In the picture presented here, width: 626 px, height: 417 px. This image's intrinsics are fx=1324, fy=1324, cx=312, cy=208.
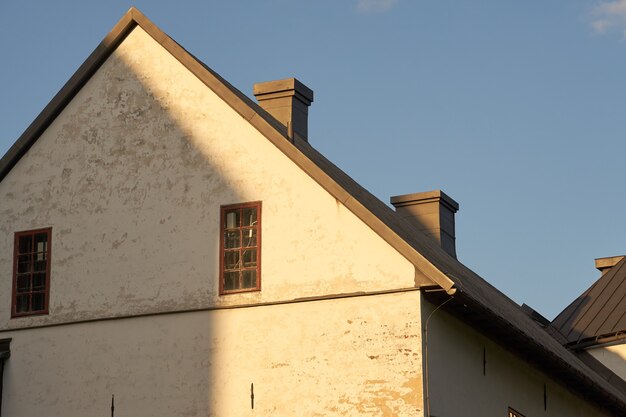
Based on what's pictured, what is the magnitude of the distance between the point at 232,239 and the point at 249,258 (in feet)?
1.57

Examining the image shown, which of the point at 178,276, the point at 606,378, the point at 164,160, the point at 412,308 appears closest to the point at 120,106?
the point at 164,160

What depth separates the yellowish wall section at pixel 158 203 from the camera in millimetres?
20938

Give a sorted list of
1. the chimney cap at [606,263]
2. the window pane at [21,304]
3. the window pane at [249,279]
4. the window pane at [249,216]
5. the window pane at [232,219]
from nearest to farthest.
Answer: the window pane at [249,279]
the window pane at [249,216]
the window pane at [232,219]
the window pane at [21,304]
the chimney cap at [606,263]

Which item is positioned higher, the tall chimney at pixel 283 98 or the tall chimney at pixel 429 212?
the tall chimney at pixel 283 98

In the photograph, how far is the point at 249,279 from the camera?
21.3 m

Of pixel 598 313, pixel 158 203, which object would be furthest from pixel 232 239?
pixel 598 313

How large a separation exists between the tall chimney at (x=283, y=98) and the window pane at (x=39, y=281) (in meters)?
6.56

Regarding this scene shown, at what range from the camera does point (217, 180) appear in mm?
21969

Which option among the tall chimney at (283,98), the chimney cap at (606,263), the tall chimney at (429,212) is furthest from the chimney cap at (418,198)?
the chimney cap at (606,263)

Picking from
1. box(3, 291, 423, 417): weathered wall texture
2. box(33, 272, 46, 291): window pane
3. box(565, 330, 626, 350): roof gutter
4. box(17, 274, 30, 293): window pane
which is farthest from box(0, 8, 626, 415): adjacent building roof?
box(565, 330, 626, 350): roof gutter

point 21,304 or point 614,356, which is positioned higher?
point 21,304

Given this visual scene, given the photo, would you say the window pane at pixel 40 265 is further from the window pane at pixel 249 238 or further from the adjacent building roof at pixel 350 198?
the window pane at pixel 249 238

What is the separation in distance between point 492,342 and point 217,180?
219 inches

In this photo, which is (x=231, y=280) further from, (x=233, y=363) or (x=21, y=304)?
(x=21, y=304)
